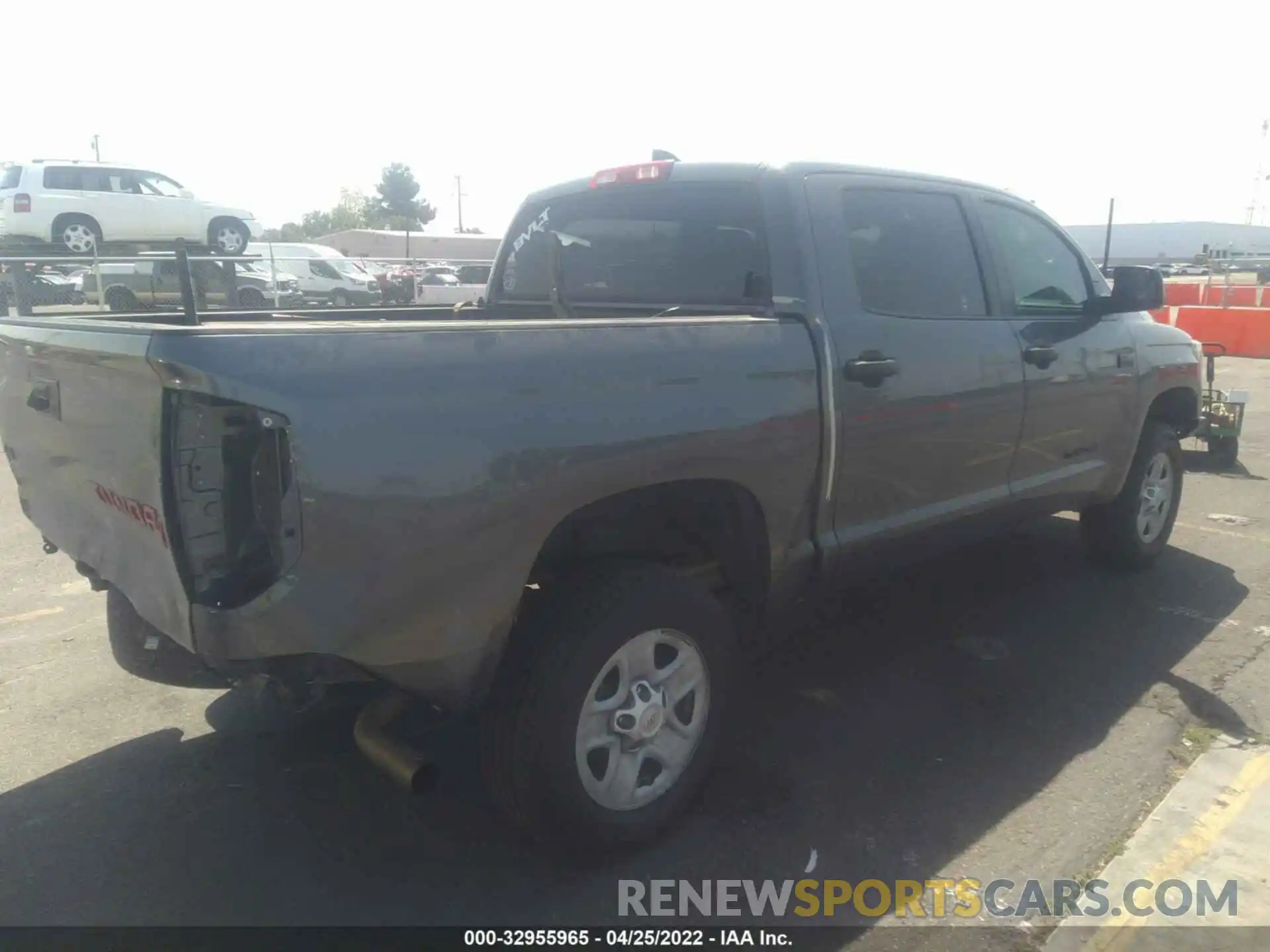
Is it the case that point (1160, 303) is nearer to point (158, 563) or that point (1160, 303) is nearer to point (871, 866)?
point (871, 866)

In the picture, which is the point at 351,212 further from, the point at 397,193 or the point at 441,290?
the point at 441,290

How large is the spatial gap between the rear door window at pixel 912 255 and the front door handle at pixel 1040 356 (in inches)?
10.6

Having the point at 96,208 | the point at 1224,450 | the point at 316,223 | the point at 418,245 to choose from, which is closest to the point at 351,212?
the point at 316,223

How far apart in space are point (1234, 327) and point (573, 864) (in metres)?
18.2

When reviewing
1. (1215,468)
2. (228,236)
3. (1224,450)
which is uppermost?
(228,236)

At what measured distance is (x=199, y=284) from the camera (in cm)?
1609

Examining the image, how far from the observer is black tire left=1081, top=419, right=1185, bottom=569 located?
17.6 ft

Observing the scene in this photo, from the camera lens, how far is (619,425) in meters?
2.73

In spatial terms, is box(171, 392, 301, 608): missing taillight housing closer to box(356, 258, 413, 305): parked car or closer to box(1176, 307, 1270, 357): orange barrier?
box(1176, 307, 1270, 357): orange barrier

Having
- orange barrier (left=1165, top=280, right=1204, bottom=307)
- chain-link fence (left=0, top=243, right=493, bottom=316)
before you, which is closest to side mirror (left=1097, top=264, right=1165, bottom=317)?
chain-link fence (left=0, top=243, right=493, bottom=316)

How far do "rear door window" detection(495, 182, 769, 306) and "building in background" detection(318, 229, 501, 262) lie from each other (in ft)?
115

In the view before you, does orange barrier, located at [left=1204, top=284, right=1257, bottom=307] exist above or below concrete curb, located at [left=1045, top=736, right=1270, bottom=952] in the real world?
above

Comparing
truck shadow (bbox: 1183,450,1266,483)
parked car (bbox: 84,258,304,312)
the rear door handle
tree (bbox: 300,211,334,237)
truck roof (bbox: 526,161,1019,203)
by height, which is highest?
tree (bbox: 300,211,334,237)

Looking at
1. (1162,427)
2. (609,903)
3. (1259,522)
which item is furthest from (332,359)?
(1259,522)
